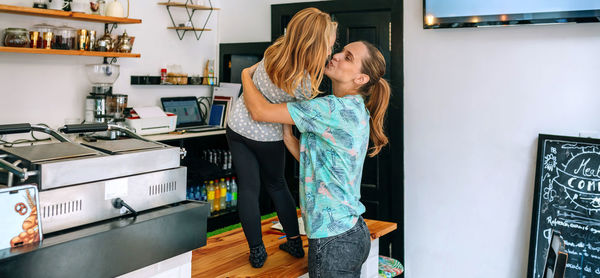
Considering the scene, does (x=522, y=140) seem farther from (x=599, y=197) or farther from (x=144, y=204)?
(x=144, y=204)

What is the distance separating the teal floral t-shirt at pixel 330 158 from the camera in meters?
1.96

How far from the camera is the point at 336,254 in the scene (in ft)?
6.49

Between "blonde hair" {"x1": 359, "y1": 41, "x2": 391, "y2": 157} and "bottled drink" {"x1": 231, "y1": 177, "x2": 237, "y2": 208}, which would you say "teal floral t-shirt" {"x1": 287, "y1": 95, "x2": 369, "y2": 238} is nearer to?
"blonde hair" {"x1": 359, "y1": 41, "x2": 391, "y2": 157}

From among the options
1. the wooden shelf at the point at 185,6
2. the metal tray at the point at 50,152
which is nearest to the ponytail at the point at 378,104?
the metal tray at the point at 50,152

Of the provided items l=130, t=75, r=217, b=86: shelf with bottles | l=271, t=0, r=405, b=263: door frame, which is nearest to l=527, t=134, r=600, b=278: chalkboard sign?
l=271, t=0, r=405, b=263: door frame

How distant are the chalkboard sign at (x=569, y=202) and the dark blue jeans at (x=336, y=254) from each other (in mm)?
1443

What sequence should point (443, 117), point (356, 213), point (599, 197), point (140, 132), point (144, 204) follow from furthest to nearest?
point (140, 132)
point (443, 117)
point (599, 197)
point (356, 213)
point (144, 204)

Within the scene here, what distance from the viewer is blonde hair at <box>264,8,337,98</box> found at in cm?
192

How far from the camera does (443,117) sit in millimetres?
3334

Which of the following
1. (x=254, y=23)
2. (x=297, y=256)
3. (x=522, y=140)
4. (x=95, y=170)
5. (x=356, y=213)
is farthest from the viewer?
(x=254, y=23)

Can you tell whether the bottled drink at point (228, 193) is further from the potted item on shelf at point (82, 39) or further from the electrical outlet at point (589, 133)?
the electrical outlet at point (589, 133)

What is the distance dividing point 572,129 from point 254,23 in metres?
2.65

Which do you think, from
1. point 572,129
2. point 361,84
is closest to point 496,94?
point 572,129

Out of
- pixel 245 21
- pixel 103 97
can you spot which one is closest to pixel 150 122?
pixel 103 97
